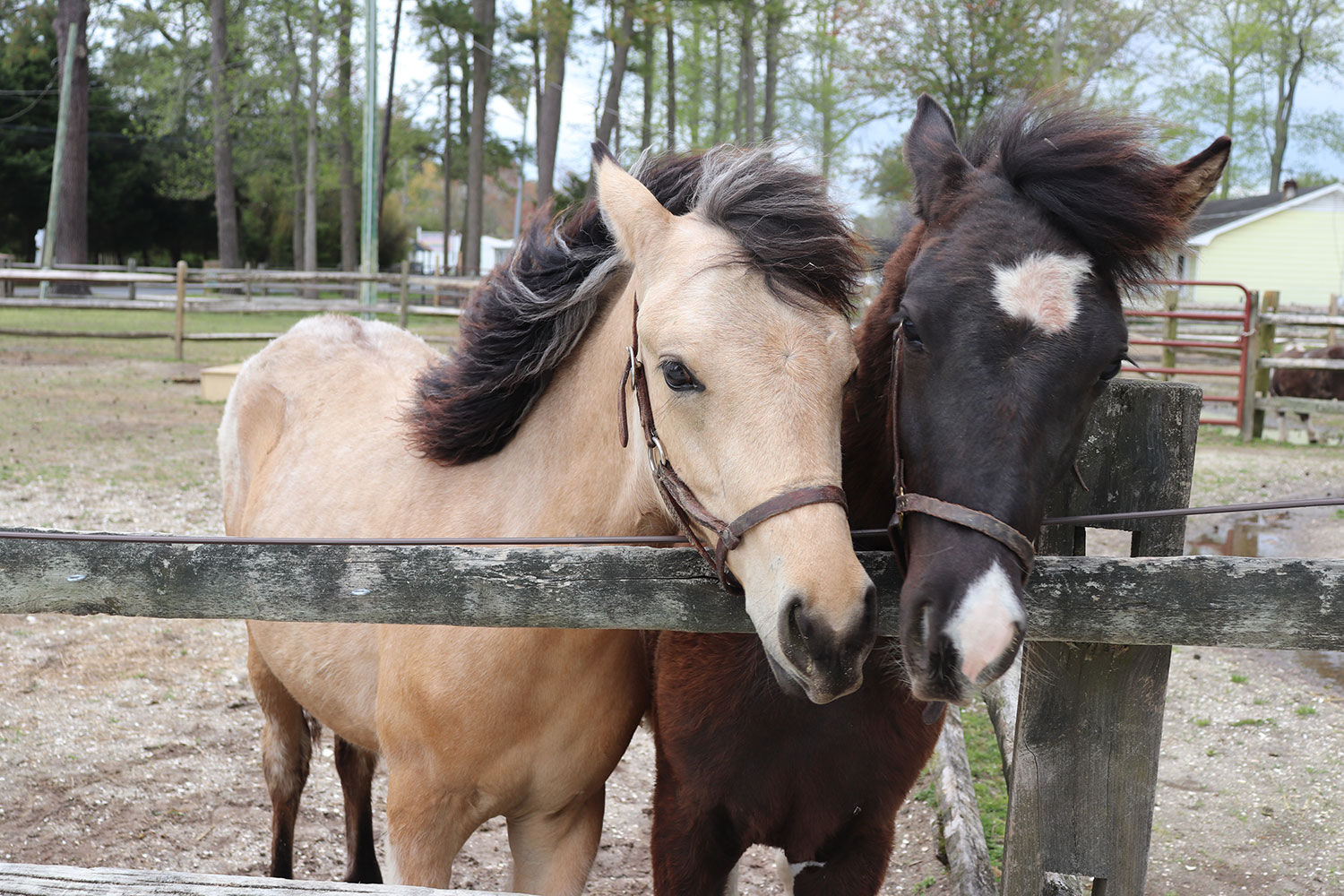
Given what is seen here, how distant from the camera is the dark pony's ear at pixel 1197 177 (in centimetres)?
202

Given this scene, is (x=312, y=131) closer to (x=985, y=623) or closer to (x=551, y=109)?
(x=551, y=109)

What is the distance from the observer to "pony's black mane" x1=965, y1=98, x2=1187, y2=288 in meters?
1.97

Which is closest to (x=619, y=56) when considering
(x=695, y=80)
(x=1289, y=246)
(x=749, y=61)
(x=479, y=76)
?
(x=749, y=61)

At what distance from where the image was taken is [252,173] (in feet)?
132

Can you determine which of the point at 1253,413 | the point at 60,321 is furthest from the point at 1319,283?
the point at 60,321

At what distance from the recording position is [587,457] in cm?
234

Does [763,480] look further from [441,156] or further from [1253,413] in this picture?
[441,156]

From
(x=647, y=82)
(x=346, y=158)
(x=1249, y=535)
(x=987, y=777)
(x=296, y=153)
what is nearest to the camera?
(x=987, y=777)

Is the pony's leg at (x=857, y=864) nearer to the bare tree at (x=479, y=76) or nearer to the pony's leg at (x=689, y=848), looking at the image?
the pony's leg at (x=689, y=848)

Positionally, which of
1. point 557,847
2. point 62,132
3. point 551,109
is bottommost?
point 557,847

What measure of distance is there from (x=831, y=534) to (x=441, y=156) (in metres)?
42.5

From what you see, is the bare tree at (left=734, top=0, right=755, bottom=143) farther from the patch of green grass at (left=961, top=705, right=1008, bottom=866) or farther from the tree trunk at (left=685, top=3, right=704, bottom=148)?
the patch of green grass at (left=961, top=705, right=1008, bottom=866)

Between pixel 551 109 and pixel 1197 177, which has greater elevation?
pixel 551 109

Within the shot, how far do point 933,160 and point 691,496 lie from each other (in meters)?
0.97
